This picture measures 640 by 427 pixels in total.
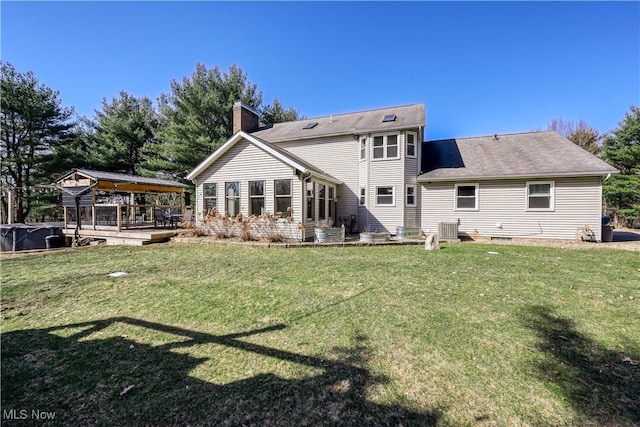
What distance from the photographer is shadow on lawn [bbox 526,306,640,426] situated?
2276 mm

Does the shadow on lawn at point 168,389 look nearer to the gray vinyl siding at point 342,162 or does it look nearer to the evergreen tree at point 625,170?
the gray vinyl siding at point 342,162

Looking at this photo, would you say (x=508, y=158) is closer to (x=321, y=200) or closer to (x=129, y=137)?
(x=321, y=200)

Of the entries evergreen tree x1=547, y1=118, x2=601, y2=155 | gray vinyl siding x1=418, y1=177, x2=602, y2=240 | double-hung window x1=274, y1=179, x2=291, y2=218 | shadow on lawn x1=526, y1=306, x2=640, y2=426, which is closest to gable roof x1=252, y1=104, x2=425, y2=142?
gray vinyl siding x1=418, y1=177, x2=602, y2=240

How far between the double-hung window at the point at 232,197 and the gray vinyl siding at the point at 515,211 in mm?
9216

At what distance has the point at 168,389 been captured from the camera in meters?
2.58

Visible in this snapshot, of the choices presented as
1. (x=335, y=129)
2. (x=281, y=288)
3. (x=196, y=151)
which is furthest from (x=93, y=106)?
(x=281, y=288)

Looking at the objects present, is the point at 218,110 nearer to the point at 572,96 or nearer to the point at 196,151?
the point at 196,151

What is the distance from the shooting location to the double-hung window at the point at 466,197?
13000mm

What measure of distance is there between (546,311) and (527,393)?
2.48 meters

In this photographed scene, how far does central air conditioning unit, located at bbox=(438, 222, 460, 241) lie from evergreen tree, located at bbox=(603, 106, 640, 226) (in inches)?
662

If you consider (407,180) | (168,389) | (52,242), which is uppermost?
(407,180)

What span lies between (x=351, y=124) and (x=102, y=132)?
976 inches

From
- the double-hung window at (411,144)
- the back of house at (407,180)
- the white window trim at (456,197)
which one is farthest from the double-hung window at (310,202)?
the white window trim at (456,197)

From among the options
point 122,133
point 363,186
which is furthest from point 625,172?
A: point 122,133
